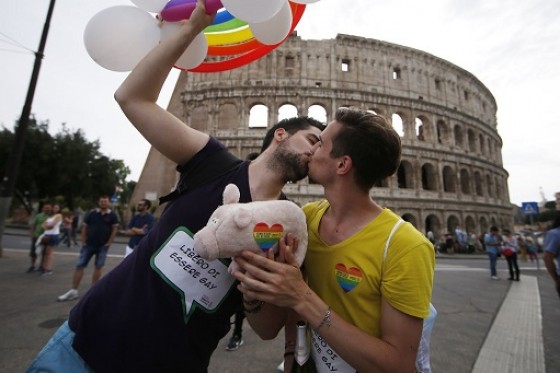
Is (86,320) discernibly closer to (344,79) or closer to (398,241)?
(398,241)

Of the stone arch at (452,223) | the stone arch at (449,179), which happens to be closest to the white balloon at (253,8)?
the stone arch at (452,223)

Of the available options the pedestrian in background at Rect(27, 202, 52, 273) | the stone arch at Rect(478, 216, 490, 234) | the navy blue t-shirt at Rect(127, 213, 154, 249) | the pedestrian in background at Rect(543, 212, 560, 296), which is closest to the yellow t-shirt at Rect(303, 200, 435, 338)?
the pedestrian in background at Rect(543, 212, 560, 296)

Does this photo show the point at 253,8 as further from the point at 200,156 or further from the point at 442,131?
the point at 442,131

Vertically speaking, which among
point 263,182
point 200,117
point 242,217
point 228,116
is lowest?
point 242,217

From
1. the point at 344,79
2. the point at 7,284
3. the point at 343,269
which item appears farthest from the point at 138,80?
the point at 344,79

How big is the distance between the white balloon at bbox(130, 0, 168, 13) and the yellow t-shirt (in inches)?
65.1

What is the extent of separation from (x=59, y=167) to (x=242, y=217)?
29.7 m

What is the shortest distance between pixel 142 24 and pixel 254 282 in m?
1.63

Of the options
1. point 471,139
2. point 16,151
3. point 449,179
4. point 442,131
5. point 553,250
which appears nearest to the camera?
point 553,250

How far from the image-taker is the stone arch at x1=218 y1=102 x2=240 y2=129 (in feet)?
77.6

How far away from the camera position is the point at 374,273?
1.20 m

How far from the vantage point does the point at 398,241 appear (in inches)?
47.1

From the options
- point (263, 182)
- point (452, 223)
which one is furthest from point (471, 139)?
point (263, 182)

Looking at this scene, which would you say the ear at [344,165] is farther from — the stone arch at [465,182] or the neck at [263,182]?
the stone arch at [465,182]
